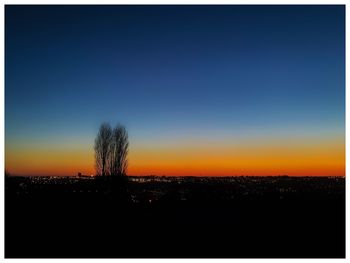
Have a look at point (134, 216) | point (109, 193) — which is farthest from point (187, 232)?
point (109, 193)

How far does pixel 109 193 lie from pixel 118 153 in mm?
2359

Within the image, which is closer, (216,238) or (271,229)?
(216,238)

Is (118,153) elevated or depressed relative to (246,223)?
elevated

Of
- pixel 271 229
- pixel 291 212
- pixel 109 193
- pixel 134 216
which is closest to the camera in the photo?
pixel 271 229

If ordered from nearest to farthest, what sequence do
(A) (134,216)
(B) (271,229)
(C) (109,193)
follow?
(B) (271,229), (A) (134,216), (C) (109,193)

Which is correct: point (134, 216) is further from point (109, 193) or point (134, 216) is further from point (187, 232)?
point (109, 193)

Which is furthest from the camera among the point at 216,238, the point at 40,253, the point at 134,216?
the point at 134,216

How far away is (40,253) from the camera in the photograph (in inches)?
351

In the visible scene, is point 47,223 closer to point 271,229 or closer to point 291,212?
point 271,229

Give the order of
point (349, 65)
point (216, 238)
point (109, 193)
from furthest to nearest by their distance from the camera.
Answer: point (109, 193), point (216, 238), point (349, 65)
